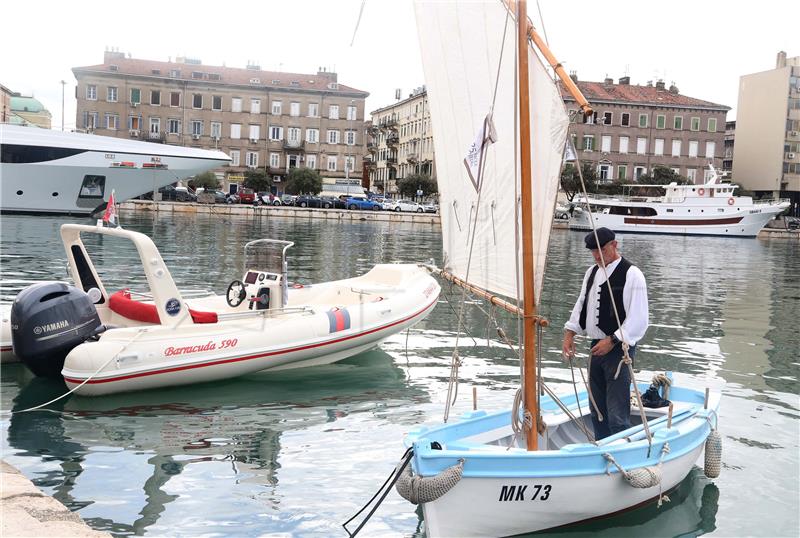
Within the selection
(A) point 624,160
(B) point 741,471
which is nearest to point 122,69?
(A) point 624,160

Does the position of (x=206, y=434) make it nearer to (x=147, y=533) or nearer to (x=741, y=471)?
(x=147, y=533)

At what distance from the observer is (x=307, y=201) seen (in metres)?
71.1

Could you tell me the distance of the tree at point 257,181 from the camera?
79062mm

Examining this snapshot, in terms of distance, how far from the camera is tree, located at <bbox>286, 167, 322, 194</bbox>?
77688mm

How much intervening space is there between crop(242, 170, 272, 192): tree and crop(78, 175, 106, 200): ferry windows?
2627cm

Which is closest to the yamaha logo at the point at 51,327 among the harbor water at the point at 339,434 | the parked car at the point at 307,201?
the harbor water at the point at 339,434

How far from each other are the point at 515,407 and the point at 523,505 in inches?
33.4

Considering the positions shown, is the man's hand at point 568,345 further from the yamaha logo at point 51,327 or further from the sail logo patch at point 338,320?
the yamaha logo at point 51,327

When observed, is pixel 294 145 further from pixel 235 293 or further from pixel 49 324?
pixel 49 324

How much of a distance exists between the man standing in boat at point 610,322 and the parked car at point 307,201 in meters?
64.4

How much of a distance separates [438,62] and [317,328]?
183 inches

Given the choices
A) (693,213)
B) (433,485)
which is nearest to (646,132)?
(693,213)

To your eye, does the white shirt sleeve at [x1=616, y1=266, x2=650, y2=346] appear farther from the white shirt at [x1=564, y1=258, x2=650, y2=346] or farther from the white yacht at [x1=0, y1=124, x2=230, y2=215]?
the white yacht at [x1=0, y1=124, x2=230, y2=215]

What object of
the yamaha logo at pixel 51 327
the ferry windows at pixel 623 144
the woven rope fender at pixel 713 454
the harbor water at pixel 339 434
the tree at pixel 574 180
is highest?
the ferry windows at pixel 623 144
